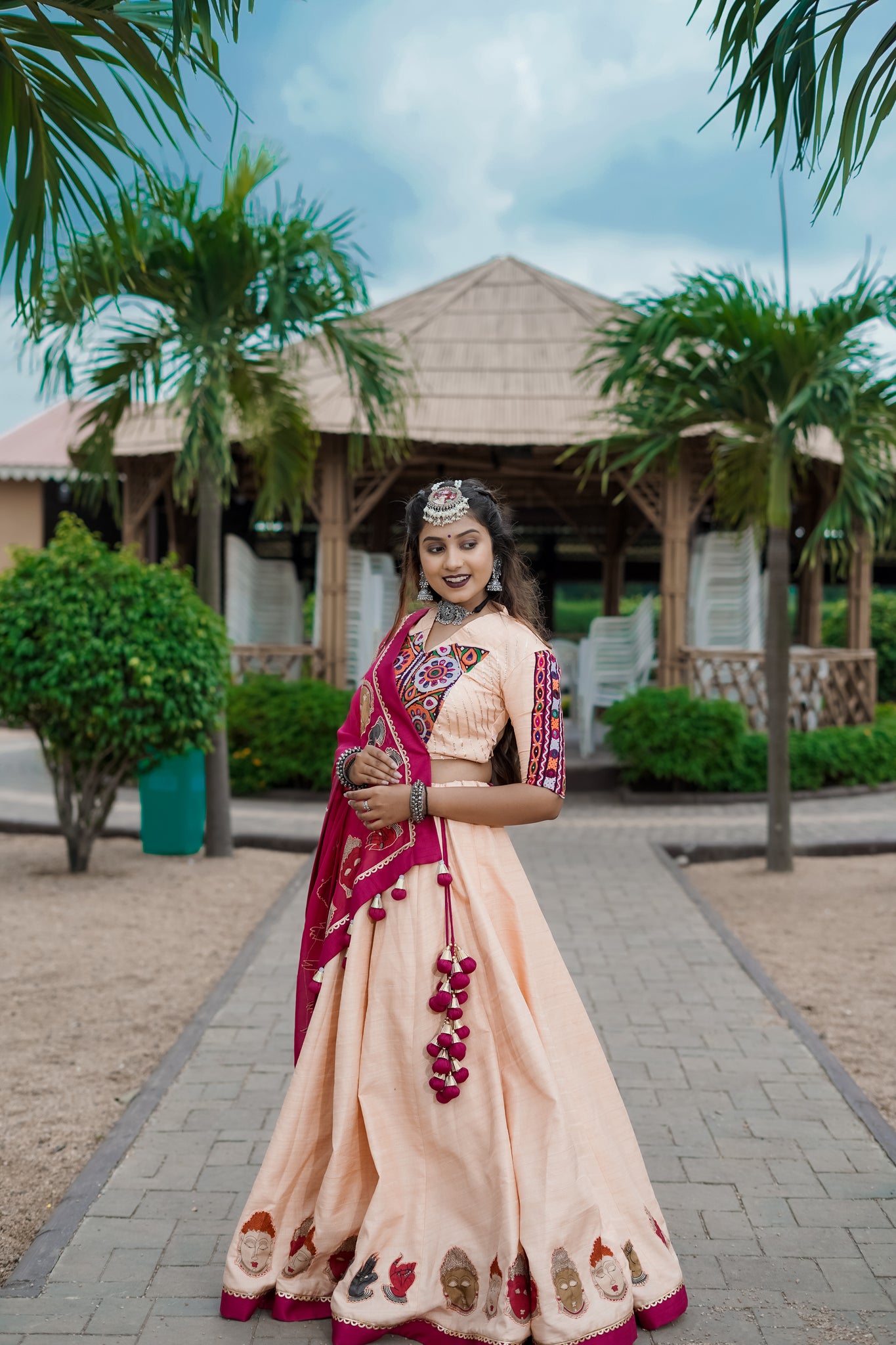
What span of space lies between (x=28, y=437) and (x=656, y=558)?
36.6 feet

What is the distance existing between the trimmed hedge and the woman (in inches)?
339

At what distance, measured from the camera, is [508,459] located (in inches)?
564

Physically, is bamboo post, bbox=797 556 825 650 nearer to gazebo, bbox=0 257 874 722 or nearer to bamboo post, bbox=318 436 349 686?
gazebo, bbox=0 257 874 722

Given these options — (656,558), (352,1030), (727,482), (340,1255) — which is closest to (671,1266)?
(340,1255)

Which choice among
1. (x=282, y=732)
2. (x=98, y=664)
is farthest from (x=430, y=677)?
(x=282, y=732)

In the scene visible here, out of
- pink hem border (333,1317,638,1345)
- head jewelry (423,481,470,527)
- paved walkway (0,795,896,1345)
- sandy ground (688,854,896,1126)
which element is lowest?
sandy ground (688,854,896,1126)

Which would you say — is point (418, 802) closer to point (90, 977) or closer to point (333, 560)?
point (90, 977)

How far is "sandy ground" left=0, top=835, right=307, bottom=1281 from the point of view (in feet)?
12.1

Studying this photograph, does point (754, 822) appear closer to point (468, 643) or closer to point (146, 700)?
point (146, 700)

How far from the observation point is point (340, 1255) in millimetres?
2582

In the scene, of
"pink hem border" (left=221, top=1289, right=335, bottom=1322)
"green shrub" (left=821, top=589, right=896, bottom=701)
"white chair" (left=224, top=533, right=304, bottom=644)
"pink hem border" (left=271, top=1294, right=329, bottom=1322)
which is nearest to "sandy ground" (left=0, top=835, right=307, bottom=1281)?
"pink hem border" (left=221, top=1289, right=335, bottom=1322)

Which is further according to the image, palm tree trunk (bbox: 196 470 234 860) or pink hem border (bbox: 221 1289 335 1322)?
palm tree trunk (bbox: 196 470 234 860)

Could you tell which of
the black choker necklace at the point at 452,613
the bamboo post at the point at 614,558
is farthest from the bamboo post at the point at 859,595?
the black choker necklace at the point at 452,613

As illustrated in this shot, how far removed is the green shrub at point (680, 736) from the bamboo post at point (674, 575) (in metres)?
0.43
